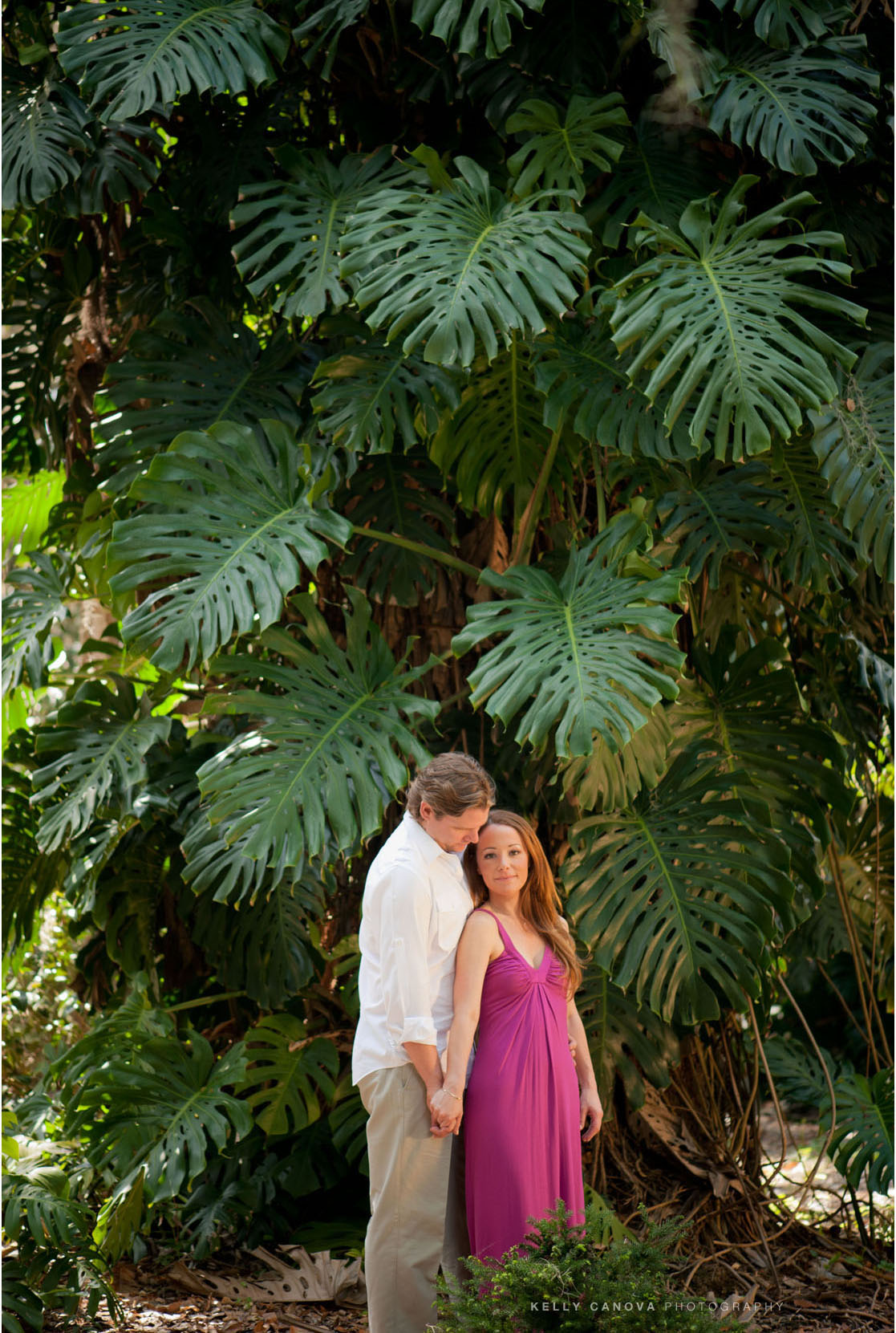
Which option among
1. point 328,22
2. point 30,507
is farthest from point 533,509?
point 30,507

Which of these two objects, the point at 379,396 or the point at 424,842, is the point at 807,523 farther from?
the point at 424,842

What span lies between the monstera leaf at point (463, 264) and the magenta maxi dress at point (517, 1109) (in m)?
1.05

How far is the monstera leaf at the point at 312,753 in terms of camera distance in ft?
7.79

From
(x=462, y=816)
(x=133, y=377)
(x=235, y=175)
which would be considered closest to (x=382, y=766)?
(x=462, y=816)

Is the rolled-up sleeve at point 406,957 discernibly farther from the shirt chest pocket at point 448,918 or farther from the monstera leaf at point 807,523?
the monstera leaf at point 807,523

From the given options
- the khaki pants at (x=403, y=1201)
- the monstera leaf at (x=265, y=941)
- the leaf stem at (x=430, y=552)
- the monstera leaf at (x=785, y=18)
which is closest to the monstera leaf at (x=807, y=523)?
the leaf stem at (x=430, y=552)

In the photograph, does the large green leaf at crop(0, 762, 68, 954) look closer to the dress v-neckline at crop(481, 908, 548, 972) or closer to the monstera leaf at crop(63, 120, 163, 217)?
the monstera leaf at crop(63, 120, 163, 217)

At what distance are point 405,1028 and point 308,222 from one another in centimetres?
174

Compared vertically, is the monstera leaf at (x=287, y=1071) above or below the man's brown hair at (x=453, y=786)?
below

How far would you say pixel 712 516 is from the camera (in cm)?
288

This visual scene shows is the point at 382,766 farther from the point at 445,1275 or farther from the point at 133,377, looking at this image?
the point at 133,377

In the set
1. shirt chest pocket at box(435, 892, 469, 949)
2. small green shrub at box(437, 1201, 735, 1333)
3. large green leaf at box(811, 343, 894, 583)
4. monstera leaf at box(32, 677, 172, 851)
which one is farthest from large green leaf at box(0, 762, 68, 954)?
large green leaf at box(811, 343, 894, 583)

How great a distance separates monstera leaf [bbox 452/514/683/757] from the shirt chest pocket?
29 cm

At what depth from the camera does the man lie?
206 cm
